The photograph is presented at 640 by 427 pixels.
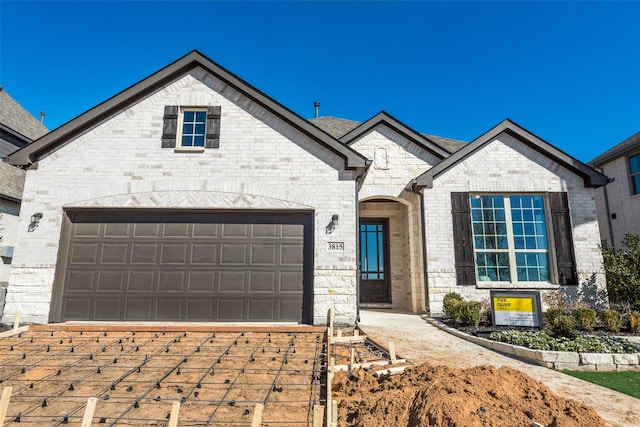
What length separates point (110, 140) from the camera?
8508 mm

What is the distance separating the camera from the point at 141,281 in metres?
8.01

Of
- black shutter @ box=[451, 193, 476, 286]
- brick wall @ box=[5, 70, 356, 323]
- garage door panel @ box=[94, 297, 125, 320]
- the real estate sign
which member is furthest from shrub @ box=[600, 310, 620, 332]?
garage door panel @ box=[94, 297, 125, 320]

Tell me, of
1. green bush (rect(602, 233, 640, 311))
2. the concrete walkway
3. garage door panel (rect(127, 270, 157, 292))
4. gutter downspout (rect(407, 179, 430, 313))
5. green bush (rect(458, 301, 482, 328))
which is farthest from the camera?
gutter downspout (rect(407, 179, 430, 313))

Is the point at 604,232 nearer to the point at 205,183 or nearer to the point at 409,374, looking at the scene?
the point at 409,374

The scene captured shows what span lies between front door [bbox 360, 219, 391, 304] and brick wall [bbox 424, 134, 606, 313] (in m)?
2.48

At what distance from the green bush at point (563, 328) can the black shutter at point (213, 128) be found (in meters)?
8.36

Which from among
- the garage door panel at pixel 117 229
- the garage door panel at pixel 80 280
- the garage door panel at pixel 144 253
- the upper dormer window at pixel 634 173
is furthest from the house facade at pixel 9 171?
the upper dormer window at pixel 634 173

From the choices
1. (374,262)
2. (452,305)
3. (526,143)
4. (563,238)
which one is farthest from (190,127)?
(563,238)

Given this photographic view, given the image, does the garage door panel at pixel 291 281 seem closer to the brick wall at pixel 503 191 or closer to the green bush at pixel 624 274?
the brick wall at pixel 503 191

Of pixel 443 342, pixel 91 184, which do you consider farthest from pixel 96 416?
pixel 91 184

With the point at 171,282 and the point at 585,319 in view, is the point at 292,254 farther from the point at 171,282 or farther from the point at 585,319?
the point at 585,319

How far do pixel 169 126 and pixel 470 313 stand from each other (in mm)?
8676

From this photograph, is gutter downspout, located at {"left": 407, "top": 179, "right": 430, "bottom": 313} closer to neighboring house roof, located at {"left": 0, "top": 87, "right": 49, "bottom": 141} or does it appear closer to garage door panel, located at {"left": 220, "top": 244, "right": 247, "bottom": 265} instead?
garage door panel, located at {"left": 220, "top": 244, "right": 247, "bottom": 265}

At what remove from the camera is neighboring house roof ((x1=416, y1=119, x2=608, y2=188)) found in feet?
32.6
